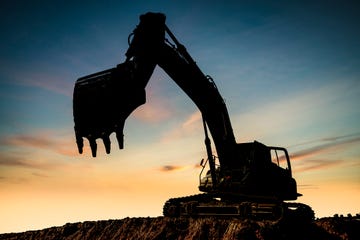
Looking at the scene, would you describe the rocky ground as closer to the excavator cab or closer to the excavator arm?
the excavator cab

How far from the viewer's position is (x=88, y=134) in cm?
786

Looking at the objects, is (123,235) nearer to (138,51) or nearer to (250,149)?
(250,149)

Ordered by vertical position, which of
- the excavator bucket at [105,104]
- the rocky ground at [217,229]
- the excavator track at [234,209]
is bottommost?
the rocky ground at [217,229]

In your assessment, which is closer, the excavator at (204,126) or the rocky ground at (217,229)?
the excavator at (204,126)

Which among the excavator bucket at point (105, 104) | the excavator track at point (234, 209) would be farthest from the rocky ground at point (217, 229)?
the excavator bucket at point (105, 104)

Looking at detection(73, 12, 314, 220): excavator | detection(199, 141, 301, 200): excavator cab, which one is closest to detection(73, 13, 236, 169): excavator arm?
detection(73, 12, 314, 220): excavator

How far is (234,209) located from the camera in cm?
1163

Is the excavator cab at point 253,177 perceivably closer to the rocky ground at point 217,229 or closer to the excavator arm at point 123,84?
the rocky ground at point 217,229

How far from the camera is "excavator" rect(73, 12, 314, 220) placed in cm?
795

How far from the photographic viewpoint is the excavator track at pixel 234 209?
34.8 ft

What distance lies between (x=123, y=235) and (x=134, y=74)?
6490 mm

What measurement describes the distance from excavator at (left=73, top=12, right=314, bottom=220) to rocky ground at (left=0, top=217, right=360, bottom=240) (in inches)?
29.9

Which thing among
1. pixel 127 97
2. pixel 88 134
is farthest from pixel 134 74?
pixel 88 134

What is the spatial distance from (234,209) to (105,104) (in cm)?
661
